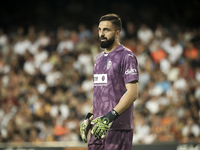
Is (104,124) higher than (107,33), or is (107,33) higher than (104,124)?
(107,33)

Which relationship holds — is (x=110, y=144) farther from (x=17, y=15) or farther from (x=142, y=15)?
(x=17, y=15)

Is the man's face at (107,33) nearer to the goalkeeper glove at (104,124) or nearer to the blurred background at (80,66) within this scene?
the goalkeeper glove at (104,124)

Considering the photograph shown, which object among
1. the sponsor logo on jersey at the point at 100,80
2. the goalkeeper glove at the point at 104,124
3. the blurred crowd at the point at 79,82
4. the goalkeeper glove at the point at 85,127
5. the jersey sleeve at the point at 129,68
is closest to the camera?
the goalkeeper glove at the point at 104,124

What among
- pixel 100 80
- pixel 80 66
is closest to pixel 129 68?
pixel 100 80

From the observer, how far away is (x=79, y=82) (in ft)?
36.4

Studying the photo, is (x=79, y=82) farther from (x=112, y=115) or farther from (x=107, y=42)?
(x=112, y=115)

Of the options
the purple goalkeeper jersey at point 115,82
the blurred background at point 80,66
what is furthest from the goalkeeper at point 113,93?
the blurred background at point 80,66

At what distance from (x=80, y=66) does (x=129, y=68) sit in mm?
7960

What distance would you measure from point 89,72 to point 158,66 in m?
2.28

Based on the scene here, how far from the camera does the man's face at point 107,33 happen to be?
12.4 feet

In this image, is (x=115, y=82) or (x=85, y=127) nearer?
(x=115, y=82)

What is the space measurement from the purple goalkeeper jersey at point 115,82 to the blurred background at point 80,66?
527 centimetres

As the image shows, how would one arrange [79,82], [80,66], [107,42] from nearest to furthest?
[107,42] < [79,82] < [80,66]

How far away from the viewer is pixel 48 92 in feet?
35.5
